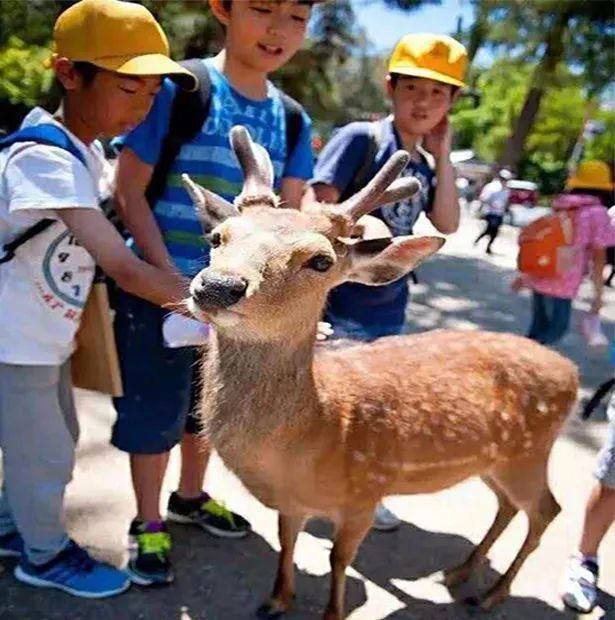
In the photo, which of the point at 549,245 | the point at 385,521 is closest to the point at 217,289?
the point at 385,521

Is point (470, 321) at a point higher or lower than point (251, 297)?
lower

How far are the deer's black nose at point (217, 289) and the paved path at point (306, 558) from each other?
138 centimetres

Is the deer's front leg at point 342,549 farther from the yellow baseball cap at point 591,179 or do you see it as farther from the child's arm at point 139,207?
the yellow baseball cap at point 591,179

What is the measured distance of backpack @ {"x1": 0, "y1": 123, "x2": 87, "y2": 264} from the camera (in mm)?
2580

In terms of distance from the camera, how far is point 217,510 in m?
3.58

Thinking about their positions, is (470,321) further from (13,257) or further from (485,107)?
(485,107)

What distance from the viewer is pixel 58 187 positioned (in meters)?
2.53

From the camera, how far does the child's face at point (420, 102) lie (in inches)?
134

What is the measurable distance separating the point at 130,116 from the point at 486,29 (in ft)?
68.8

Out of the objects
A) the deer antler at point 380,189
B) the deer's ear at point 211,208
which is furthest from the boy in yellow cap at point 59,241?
the deer antler at point 380,189

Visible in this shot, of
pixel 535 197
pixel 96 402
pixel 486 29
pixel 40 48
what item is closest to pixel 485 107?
pixel 535 197

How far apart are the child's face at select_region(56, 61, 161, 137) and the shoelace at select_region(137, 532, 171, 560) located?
4.76 feet

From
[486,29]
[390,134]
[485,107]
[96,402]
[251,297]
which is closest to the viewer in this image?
[251,297]

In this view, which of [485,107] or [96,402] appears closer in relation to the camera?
[96,402]
